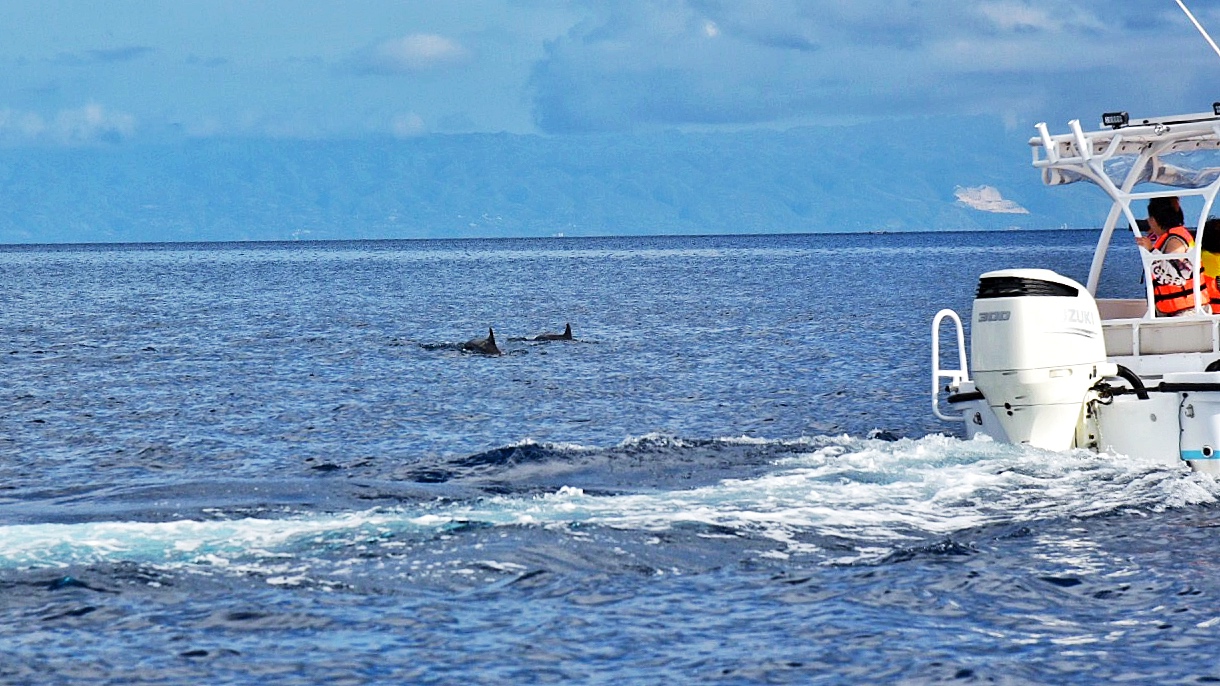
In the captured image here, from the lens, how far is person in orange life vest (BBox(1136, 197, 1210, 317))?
49.6ft

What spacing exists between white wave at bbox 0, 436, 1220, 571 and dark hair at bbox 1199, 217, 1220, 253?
8.56ft

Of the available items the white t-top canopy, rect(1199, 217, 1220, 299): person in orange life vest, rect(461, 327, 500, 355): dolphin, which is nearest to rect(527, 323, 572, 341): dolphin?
rect(461, 327, 500, 355): dolphin

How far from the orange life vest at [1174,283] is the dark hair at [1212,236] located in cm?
41

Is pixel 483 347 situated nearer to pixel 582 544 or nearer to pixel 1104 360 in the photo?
pixel 1104 360

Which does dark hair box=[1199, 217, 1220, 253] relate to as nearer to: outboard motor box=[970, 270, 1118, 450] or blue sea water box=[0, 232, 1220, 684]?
outboard motor box=[970, 270, 1118, 450]

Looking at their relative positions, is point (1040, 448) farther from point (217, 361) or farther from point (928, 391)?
point (217, 361)

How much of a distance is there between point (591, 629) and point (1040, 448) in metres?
6.44

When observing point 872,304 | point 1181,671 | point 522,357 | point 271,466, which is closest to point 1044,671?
point 1181,671

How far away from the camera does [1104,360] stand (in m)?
14.7

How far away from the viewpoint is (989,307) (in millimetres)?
14648

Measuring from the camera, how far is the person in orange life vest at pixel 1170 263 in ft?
49.6

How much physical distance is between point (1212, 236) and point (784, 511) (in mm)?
5715

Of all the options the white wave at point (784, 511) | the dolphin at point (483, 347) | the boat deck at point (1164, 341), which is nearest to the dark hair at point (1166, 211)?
the boat deck at point (1164, 341)

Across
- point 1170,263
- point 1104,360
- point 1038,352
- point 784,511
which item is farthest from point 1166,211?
point 784,511
